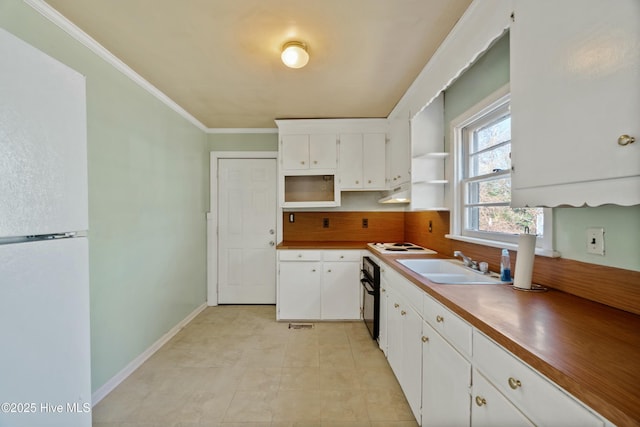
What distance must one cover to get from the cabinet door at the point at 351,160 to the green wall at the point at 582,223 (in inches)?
57.8

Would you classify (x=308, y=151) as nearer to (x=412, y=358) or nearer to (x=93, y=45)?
(x=93, y=45)

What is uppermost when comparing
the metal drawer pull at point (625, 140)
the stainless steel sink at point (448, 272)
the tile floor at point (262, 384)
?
the metal drawer pull at point (625, 140)

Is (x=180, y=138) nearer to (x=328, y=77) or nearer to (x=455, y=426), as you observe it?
(x=328, y=77)

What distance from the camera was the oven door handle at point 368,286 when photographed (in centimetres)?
243

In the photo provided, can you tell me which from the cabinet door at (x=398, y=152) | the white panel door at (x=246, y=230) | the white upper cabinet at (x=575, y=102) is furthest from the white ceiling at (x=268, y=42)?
the white panel door at (x=246, y=230)

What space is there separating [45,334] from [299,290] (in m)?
2.22

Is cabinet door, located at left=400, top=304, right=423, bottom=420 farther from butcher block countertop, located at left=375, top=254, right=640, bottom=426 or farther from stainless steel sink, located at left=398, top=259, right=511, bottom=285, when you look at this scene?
butcher block countertop, located at left=375, top=254, right=640, bottom=426

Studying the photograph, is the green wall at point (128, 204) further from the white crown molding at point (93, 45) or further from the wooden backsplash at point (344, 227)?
the wooden backsplash at point (344, 227)

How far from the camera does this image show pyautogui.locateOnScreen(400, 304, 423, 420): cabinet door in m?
1.46

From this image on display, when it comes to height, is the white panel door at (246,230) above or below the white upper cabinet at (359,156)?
below

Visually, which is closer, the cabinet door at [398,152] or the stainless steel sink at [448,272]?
the stainless steel sink at [448,272]

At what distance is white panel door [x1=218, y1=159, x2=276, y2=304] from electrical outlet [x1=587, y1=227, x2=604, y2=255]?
2977 mm

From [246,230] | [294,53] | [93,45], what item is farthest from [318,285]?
[93,45]

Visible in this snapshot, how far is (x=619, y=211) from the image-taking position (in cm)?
98
